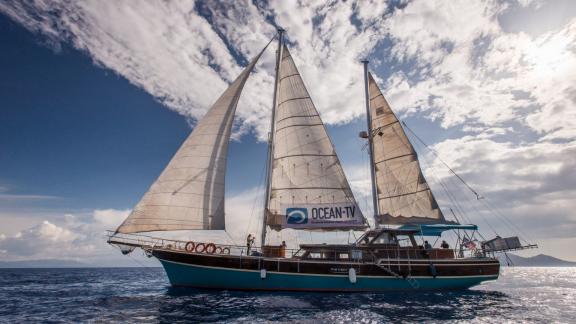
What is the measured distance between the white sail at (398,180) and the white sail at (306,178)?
11.4 ft

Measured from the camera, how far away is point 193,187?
67.8ft

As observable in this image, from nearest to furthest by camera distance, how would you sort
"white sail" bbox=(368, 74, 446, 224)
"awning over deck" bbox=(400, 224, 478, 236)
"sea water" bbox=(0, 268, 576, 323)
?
"sea water" bbox=(0, 268, 576, 323) → "awning over deck" bbox=(400, 224, 478, 236) → "white sail" bbox=(368, 74, 446, 224)

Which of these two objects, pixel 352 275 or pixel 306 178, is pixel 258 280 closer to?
pixel 352 275

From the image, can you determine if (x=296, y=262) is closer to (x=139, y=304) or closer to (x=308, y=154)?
(x=308, y=154)

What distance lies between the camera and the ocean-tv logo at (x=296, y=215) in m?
22.9

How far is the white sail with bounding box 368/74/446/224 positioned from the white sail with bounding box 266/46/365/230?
348 cm

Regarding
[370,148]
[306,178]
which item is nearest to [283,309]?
[306,178]

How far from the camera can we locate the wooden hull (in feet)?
66.5

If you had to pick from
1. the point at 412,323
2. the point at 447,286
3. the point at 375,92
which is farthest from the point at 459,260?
the point at 375,92

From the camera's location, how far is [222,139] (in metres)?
22.5

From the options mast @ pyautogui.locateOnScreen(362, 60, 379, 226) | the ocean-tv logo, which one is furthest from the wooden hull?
mast @ pyautogui.locateOnScreen(362, 60, 379, 226)

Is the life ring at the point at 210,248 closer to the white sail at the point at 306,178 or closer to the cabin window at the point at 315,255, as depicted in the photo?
the white sail at the point at 306,178

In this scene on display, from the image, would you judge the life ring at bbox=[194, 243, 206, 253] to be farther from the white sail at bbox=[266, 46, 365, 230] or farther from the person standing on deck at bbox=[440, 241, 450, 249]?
the person standing on deck at bbox=[440, 241, 450, 249]

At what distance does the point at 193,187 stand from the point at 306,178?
830 cm
